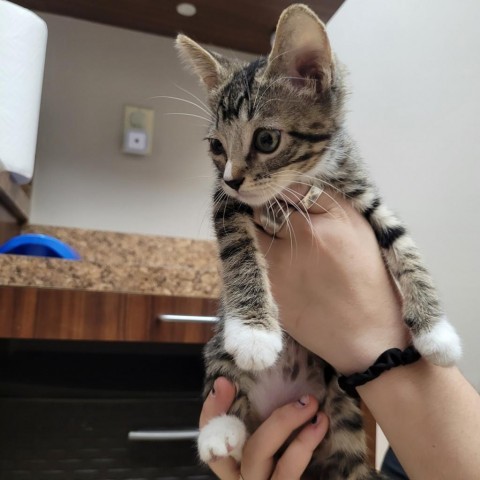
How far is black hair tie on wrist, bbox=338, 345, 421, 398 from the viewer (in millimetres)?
838

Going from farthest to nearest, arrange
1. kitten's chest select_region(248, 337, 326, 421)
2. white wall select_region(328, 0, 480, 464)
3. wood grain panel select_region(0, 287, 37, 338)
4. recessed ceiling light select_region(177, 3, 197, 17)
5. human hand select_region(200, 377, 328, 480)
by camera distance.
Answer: recessed ceiling light select_region(177, 3, 197, 17)
white wall select_region(328, 0, 480, 464)
wood grain panel select_region(0, 287, 37, 338)
kitten's chest select_region(248, 337, 326, 421)
human hand select_region(200, 377, 328, 480)

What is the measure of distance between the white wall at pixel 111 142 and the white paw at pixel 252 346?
3.58 feet

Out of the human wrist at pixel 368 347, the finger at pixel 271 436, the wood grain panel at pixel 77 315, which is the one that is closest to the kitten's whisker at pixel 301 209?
the human wrist at pixel 368 347

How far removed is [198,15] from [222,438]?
156 centimetres

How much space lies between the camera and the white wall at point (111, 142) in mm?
1894

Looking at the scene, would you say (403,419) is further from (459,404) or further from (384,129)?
(384,129)

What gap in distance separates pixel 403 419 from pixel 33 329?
0.85 m

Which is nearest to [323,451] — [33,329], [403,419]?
[403,419]

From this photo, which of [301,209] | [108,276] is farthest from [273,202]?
[108,276]

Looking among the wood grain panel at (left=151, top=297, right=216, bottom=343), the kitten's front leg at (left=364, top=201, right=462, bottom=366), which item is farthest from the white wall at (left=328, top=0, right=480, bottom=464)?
the wood grain panel at (left=151, top=297, right=216, bottom=343)

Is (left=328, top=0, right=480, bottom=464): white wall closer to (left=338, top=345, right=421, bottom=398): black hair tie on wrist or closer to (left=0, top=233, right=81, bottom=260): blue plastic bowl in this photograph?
(left=338, top=345, right=421, bottom=398): black hair tie on wrist

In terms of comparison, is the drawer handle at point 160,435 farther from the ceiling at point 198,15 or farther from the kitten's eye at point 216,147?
the ceiling at point 198,15

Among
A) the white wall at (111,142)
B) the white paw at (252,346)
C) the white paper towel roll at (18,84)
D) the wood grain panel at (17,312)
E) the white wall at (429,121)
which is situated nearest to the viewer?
the white paw at (252,346)

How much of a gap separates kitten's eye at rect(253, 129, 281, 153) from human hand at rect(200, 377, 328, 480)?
455mm
